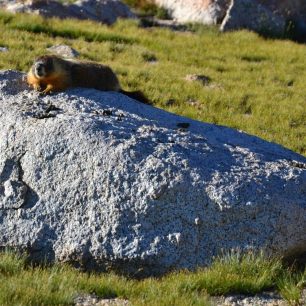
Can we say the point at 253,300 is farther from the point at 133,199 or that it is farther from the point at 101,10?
the point at 101,10

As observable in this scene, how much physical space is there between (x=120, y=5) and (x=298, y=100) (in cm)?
838

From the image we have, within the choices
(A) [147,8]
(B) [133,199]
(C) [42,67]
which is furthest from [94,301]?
(A) [147,8]

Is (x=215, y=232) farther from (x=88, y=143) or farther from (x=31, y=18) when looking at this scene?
(x=31, y=18)

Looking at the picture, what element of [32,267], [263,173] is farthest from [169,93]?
[32,267]

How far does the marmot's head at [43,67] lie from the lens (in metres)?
8.58

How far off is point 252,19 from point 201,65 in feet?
17.5

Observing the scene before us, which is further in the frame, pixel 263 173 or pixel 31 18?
pixel 31 18

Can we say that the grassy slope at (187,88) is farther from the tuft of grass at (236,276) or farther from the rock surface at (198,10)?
the rock surface at (198,10)

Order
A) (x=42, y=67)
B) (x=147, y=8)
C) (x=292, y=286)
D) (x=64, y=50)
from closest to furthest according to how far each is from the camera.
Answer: (x=292, y=286)
(x=42, y=67)
(x=64, y=50)
(x=147, y=8)

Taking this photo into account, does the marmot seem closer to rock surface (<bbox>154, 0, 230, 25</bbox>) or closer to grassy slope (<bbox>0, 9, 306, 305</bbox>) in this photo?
grassy slope (<bbox>0, 9, 306, 305</bbox>)

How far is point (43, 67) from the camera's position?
8.80 meters

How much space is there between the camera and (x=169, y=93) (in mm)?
13641

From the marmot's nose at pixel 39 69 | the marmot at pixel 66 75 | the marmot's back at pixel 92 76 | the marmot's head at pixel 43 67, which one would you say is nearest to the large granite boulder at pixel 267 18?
the marmot's back at pixel 92 76

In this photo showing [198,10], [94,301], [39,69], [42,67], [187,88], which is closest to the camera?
[94,301]
